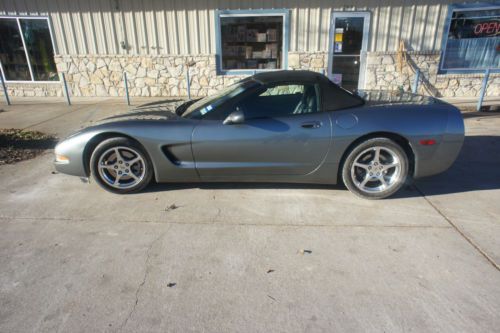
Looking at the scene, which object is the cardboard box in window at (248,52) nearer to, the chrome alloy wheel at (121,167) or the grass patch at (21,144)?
the grass patch at (21,144)

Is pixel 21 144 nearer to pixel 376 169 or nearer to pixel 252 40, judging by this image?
pixel 376 169

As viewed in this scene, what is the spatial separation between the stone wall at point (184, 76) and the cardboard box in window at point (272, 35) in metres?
0.70

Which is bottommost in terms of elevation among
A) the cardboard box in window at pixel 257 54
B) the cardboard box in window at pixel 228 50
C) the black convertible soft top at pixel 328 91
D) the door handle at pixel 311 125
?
the door handle at pixel 311 125

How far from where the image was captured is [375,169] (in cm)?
359

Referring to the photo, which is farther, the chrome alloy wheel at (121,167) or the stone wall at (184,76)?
the stone wall at (184,76)

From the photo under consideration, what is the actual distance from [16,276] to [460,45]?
1162 cm

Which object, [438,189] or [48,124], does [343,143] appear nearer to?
[438,189]

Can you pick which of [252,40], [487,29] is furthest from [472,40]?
[252,40]

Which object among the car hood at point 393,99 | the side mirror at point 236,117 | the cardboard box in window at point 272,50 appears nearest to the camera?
the side mirror at point 236,117

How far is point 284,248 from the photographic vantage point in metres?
2.77

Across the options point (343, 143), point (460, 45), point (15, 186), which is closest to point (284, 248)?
point (343, 143)

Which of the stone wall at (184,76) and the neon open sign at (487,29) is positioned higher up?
the neon open sign at (487,29)

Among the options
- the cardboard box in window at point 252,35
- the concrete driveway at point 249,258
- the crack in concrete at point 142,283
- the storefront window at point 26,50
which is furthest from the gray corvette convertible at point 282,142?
the storefront window at point 26,50

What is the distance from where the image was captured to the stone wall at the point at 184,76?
384 inches
